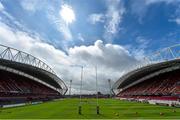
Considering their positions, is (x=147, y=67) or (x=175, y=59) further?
(x=147, y=67)

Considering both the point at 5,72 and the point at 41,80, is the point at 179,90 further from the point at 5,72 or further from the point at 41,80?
the point at 41,80

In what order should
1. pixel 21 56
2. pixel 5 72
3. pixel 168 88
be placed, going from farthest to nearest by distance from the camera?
pixel 5 72 → pixel 21 56 → pixel 168 88

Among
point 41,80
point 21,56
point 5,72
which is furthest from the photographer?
point 41,80

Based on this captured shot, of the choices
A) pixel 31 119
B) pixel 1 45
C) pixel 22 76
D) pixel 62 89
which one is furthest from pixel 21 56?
pixel 62 89

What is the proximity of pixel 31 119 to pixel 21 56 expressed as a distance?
6662 centimetres

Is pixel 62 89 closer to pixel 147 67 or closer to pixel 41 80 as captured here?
pixel 41 80

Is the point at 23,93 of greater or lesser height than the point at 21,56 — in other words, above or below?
below

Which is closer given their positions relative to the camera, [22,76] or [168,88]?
[168,88]

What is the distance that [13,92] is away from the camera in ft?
272

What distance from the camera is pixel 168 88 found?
81062mm

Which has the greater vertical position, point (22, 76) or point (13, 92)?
point (22, 76)

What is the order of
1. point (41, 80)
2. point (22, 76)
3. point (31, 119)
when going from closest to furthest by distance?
point (31, 119)
point (22, 76)
point (41, 80)

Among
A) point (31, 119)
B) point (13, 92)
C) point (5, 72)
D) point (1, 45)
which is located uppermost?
point (1, 45)

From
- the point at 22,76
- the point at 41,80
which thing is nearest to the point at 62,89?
the point at 41,80
